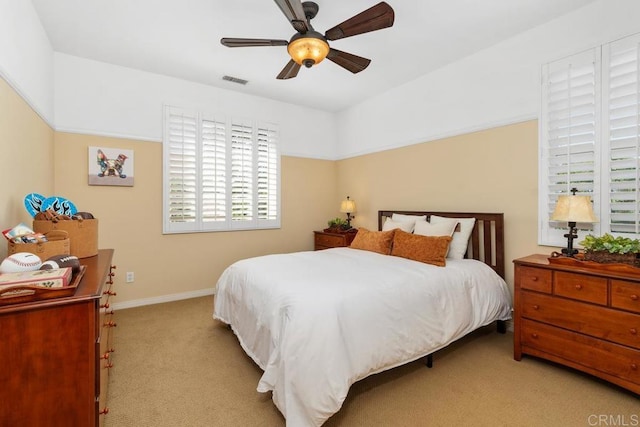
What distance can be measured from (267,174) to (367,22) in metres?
2.87

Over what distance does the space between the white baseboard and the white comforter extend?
1.28m

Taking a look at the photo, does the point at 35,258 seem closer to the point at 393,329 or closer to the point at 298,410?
the point at 298,410

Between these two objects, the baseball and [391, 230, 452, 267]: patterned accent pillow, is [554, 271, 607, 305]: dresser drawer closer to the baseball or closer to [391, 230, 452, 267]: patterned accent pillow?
[391, 230, 452, 267]: patterned accent pillow

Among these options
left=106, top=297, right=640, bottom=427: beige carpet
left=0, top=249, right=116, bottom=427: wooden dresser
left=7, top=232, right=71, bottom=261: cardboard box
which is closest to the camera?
left=0, top=249, right=116, bottom=427: wooden dresser

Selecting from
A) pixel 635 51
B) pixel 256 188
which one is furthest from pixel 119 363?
pixel 635 51

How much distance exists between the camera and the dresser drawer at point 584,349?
6.29ft

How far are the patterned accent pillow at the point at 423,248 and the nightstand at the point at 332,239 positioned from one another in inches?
51.8

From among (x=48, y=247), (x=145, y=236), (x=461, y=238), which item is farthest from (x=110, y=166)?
(x=461, y=238)

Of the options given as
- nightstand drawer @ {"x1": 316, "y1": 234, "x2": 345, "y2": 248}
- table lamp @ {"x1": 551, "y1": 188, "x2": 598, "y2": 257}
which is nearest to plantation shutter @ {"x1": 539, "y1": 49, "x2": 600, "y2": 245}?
table lamp @ {"x1": 551, "y1": 188, "x2": 598, "y2": 257}

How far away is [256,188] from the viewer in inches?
178

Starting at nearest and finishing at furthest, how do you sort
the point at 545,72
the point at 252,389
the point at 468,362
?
1. the point at 252,389
2. the point at 468,362
3. the point at 545,72

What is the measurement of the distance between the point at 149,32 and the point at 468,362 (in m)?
4.05

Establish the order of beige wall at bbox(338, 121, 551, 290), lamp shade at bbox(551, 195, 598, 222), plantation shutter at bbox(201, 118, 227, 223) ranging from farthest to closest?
plantation shutter at bbox(201, 118, 227, 223)
beige wall at bbox(338, 121, 551, 290)
lamp shade at bbox(551, 195, 598, 222)

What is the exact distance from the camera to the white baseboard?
363cm
